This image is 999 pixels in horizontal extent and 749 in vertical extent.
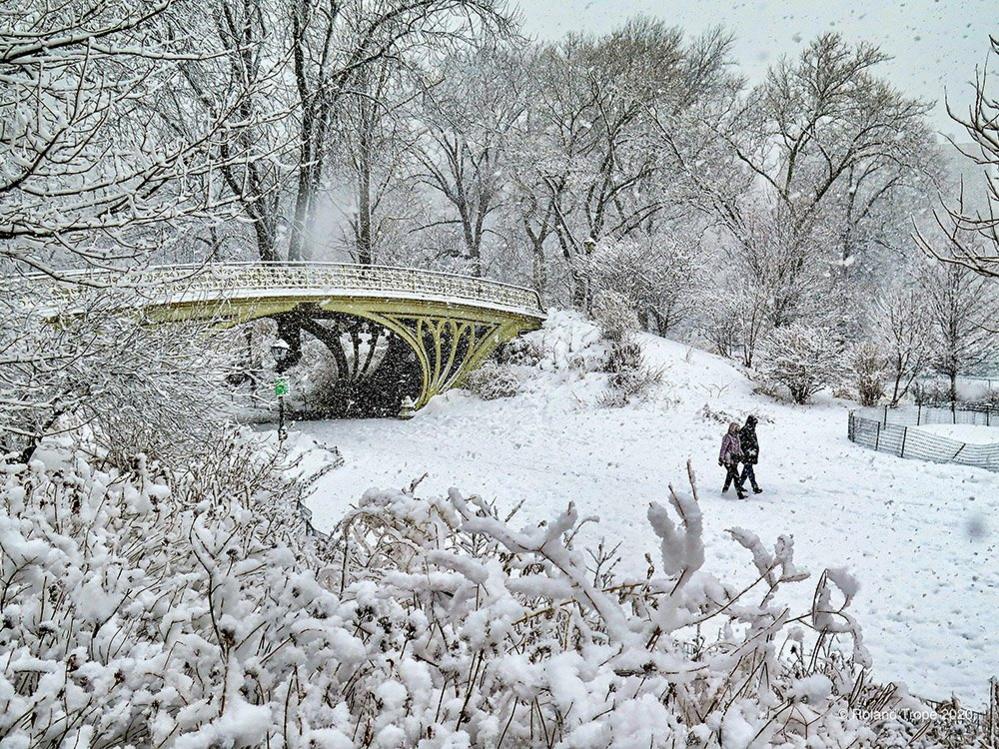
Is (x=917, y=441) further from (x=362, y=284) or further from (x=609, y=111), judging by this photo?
(x=609, y=111)

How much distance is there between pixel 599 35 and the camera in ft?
72.9

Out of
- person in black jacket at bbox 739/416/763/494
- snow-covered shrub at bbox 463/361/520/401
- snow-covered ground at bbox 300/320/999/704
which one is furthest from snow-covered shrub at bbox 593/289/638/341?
person in black jacket at bbox 739/416/763/494

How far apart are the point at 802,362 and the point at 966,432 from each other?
140 inches

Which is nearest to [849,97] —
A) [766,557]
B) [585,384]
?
[585,384]

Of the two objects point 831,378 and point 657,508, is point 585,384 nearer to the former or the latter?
point 831,378

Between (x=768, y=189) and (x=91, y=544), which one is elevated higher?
(x=768, y=189)

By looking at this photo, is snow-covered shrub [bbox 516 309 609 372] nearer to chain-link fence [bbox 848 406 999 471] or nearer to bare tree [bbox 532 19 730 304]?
bare tree [bbox 532 19 730 304]

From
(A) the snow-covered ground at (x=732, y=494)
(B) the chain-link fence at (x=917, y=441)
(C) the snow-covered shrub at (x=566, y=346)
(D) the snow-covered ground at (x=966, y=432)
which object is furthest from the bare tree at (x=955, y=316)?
(C) the snow-covered shrub at (x=566, y=346)

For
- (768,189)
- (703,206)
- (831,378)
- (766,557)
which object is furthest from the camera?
(768,189)

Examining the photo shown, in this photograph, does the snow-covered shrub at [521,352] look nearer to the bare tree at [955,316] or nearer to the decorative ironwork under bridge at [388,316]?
the decorative ironwork under bridge at [388,316]

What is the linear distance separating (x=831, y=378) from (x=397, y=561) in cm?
1594

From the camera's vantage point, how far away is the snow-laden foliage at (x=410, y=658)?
1199mm

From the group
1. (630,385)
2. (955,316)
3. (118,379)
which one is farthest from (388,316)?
(955,316)

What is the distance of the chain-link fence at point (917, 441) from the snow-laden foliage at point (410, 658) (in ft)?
38.3
